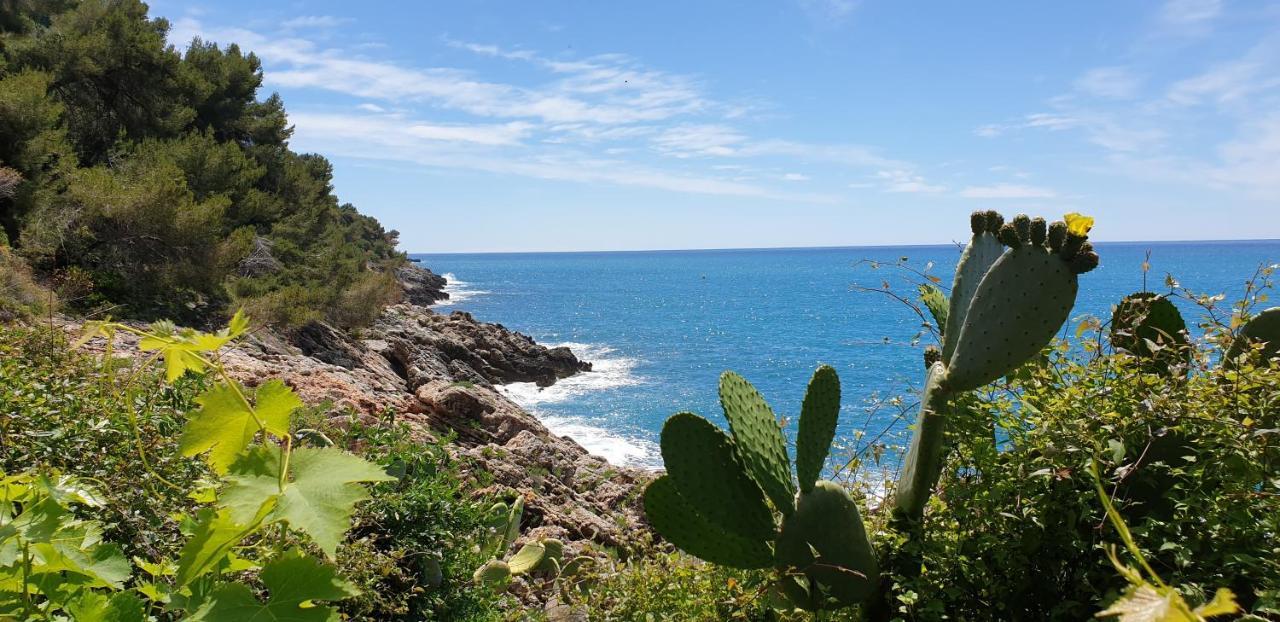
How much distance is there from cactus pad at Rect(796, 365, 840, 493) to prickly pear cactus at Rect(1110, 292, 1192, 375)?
3.01 feet

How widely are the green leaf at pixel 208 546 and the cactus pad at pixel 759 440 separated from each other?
6.19ft

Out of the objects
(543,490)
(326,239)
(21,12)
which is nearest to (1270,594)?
(543,490)

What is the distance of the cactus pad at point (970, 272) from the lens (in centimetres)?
264

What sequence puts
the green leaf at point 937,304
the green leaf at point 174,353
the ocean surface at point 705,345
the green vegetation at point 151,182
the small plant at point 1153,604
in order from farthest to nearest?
the ocean surface at point 705,345 → the green vegetation at point 151,182 → the green leaf at point 937,304 → the green leaf at point 174,353 → the small plant at point 1153,604

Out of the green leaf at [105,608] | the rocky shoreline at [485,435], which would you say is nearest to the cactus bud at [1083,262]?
the rocky shoreline at [485,435]

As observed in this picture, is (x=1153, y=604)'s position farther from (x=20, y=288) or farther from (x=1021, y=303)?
(x=20, y=288)

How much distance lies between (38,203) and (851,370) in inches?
861

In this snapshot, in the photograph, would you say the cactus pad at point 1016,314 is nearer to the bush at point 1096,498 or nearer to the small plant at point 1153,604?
the bush at point 1096,498

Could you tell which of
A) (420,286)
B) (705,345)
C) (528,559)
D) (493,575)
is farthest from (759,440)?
(420,286)

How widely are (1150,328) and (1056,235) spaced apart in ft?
1.88

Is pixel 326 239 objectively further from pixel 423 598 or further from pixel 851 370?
pixel 423 598

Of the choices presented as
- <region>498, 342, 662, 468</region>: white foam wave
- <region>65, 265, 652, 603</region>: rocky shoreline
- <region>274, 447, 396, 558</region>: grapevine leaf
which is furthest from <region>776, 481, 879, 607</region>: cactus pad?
<region>498, 342, 662, 468</region>: white foam wave

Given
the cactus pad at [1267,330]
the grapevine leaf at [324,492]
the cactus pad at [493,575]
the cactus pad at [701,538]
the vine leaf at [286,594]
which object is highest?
the cactus pad at [1267,330]

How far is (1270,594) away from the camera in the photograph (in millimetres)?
1536
